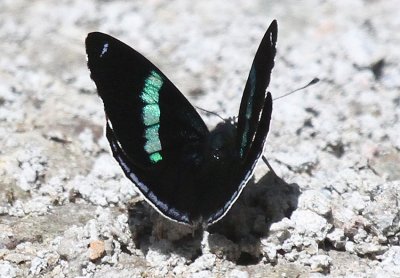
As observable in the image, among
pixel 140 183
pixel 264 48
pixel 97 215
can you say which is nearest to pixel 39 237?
pixel 97 215

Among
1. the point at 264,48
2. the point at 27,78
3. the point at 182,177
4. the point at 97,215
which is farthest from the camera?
the point at 27,78

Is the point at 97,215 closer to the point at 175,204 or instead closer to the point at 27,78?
the point at 175,204

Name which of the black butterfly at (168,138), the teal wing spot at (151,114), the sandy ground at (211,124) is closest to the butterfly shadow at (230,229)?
the sandy ground at (211,124)

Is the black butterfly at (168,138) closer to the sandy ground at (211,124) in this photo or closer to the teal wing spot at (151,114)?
the teal wing spot at (151,114)

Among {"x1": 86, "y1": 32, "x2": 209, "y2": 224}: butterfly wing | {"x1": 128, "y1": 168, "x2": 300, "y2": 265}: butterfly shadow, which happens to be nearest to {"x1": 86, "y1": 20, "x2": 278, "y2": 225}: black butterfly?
{"x1": 86, "y1": 32, "x2": 209, "y2": 224}: butterfly wing

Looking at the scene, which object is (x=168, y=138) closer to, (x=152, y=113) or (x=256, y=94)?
(x=152, y=113)

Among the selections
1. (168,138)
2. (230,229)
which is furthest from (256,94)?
(230,229)
